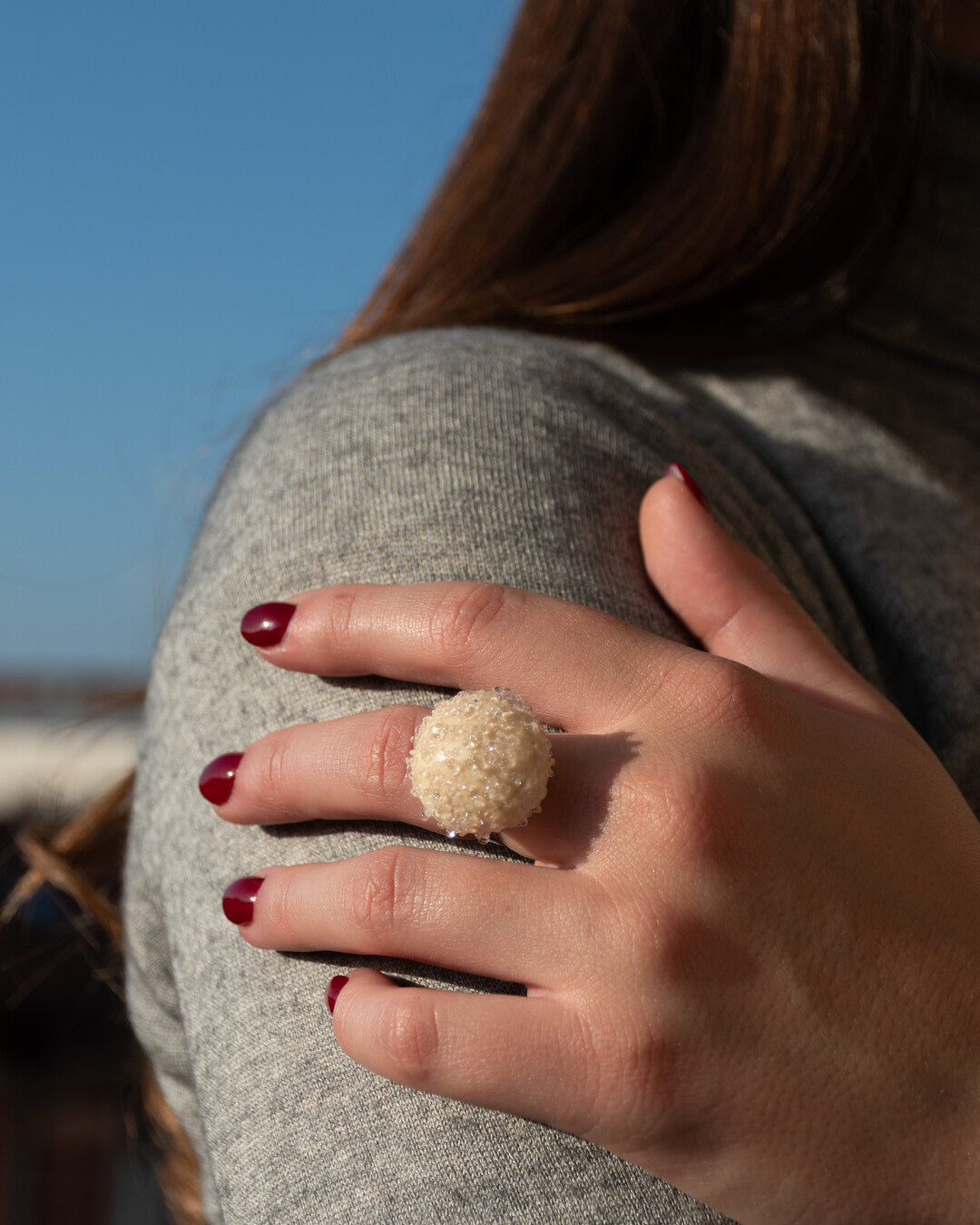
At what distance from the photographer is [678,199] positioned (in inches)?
50.6

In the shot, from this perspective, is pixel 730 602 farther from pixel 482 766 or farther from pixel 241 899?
pixel 241 899

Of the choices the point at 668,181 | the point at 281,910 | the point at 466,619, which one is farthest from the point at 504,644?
the point at 668,181

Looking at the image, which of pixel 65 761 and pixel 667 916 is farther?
pixel 65 761

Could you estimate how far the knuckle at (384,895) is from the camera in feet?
2.10

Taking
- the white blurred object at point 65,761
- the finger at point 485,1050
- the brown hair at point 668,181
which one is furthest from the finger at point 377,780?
the white blurred object at point 65,761

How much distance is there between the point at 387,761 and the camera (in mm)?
672

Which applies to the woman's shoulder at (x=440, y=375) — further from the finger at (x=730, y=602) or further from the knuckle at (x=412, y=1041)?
the knuckle at (x=412, y=1041)

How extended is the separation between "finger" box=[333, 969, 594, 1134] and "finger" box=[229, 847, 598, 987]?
24mm

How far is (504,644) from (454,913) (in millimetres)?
186

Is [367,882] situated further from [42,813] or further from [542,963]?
[42,813]

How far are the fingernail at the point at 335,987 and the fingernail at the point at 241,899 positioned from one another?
0.08 meters

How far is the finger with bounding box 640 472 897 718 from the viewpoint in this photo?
0.80 meters

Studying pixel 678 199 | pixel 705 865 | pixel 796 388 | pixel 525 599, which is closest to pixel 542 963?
pixel 705 865

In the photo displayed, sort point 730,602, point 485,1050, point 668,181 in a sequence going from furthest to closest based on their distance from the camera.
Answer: point 668,181, point 730,602, point 485,1050
